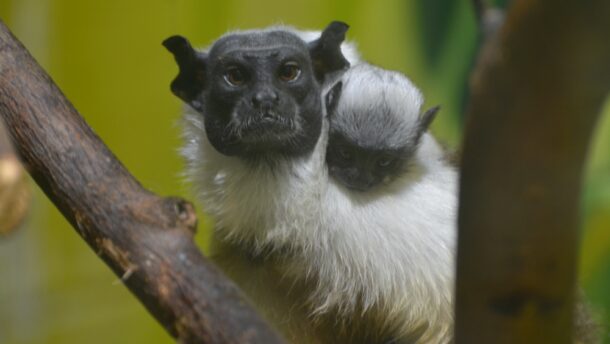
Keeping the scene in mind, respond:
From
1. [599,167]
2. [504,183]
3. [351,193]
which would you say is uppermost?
[504,183]

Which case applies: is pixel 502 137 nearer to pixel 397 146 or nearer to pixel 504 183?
pixel 504 183

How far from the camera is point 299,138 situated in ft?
7.67

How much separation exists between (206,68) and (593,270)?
181cm

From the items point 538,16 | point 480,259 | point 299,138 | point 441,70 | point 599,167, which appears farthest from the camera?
point 441,70

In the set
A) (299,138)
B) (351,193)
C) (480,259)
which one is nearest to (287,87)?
(299,138)

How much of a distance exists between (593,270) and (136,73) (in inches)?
80.5

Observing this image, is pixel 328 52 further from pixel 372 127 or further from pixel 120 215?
pixel 120 215

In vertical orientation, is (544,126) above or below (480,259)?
above

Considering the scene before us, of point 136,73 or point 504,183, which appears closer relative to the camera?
point 504,183

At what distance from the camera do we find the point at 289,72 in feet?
7.82

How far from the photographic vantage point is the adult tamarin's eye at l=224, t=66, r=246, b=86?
7.75 feet

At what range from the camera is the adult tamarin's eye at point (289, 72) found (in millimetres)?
2373

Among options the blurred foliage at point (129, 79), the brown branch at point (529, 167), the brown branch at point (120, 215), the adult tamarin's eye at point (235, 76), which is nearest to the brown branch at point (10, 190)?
the brown branch at point (120, 215)

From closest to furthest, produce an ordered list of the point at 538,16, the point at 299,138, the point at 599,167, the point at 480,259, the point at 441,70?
the point at 538,16, the point at 480,259, the point at 299,138, the point at 599,167, the point at 441,70
